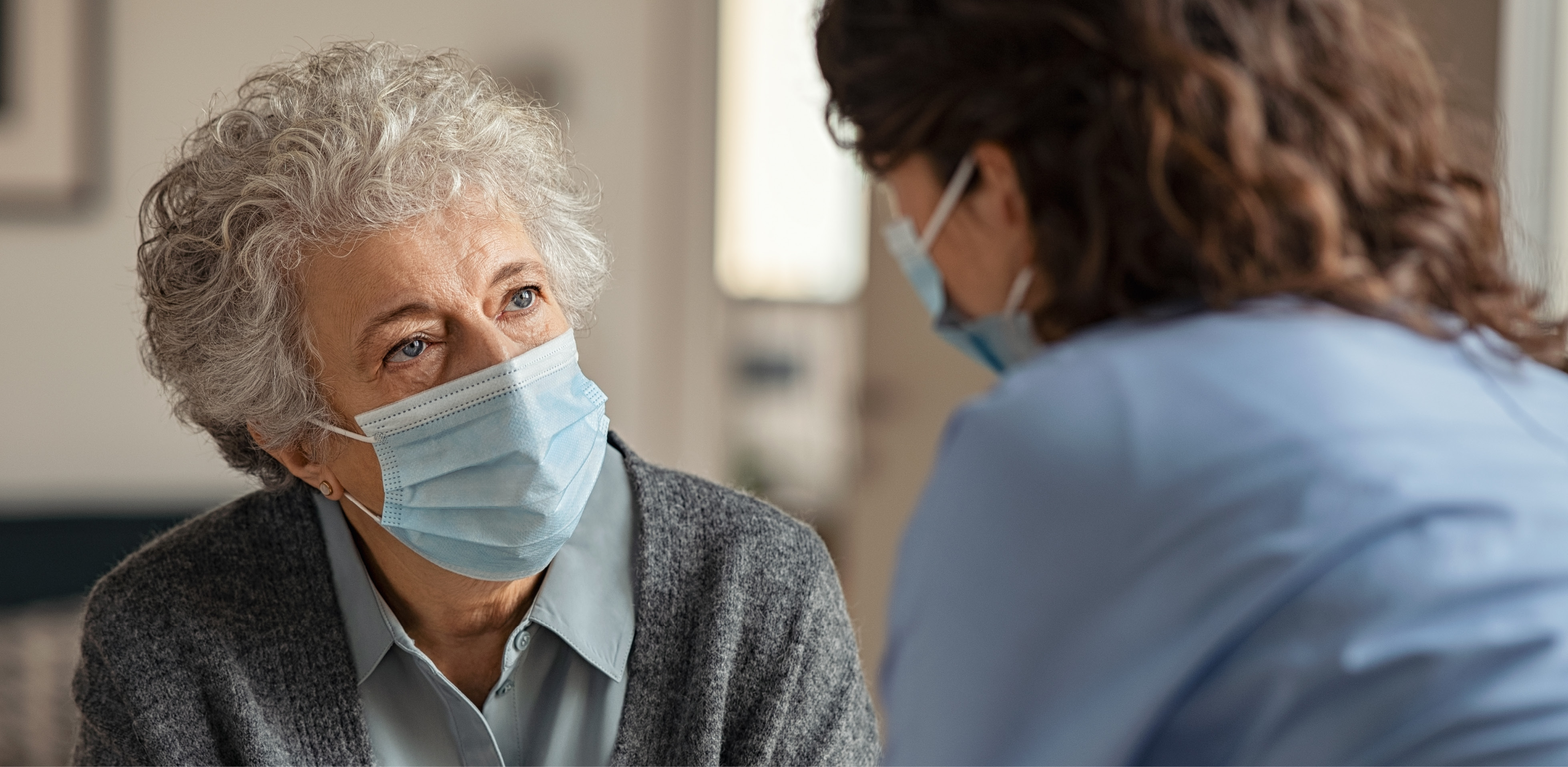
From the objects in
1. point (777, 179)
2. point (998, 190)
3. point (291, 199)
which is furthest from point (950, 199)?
point (777, 179)

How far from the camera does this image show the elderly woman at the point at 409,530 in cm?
121

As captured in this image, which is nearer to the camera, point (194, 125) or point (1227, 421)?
point (1227, 421)

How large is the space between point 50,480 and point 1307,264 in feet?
9.11

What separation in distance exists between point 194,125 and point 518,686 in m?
1.65

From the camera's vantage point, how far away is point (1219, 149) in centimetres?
70

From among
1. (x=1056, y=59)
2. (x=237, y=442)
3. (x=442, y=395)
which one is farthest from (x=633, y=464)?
(x=1056, y=59)

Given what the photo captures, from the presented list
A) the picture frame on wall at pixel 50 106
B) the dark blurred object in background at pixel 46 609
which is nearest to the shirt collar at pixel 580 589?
the dark blurred object in background at pixel 46 609

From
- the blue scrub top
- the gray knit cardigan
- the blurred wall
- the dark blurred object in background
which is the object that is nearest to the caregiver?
the blue scrub top

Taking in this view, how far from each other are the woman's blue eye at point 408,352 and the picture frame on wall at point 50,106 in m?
1.94

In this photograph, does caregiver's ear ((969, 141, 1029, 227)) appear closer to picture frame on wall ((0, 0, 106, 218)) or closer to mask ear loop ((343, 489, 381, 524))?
mask ear loop ((343, 489, 381, 524))

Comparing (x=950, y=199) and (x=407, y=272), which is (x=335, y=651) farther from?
(x=950, y=199)

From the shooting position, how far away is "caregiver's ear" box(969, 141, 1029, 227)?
781mm

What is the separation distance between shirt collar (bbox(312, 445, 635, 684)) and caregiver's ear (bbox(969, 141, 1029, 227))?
64cm

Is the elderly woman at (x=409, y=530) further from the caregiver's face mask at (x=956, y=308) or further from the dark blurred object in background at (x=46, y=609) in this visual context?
the dark blurred object in background at (x=46, y=609)
